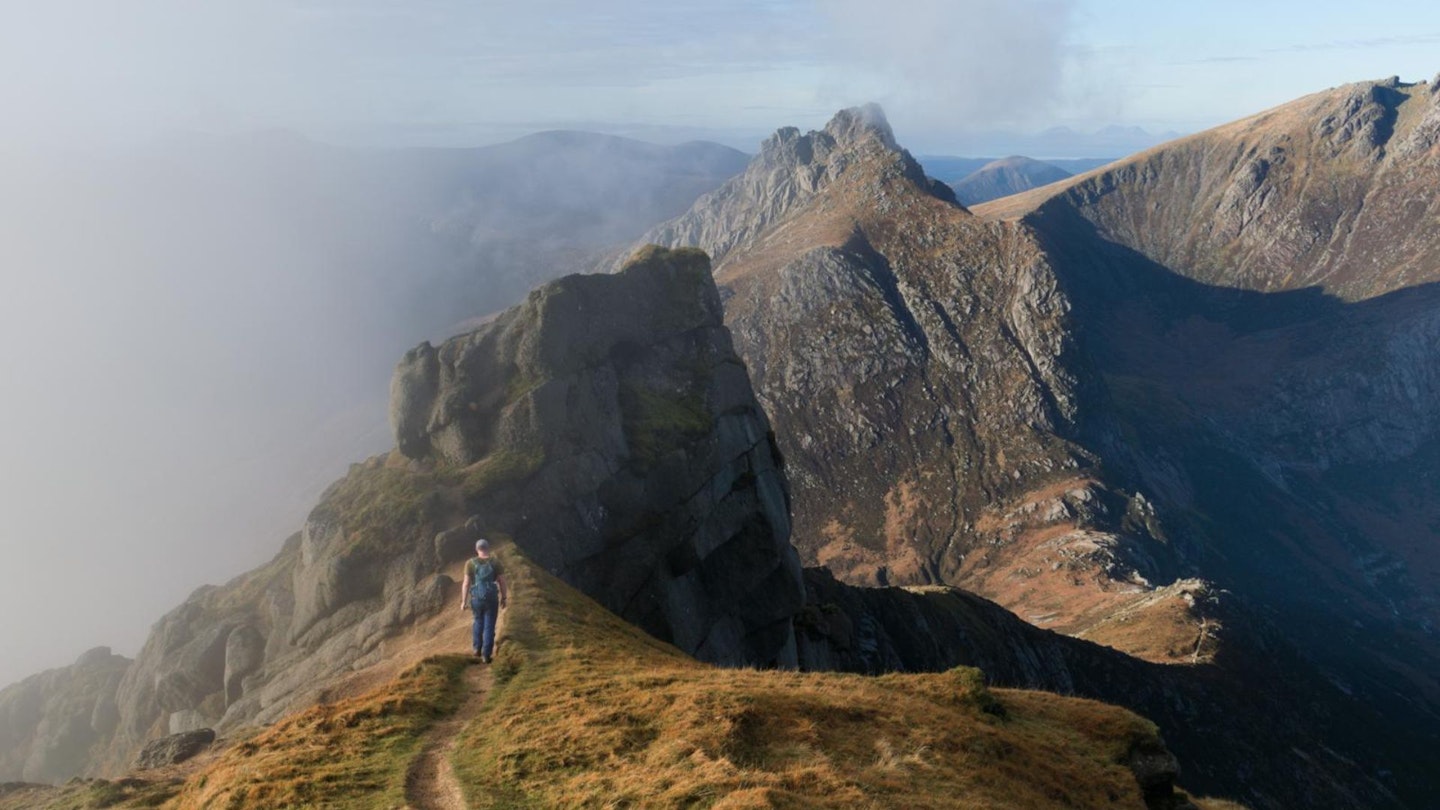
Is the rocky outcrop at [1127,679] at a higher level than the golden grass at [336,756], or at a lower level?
lower

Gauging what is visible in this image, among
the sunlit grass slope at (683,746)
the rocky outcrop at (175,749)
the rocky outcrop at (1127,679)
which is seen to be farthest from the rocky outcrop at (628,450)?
the sunlit grass slope at (683,746)

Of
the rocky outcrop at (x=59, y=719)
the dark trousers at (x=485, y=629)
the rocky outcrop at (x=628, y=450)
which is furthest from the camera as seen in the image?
the rocky outcrop at (x=59, y=719)

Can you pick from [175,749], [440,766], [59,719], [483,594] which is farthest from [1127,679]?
[59,719]

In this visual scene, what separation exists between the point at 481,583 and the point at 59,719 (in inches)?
2847

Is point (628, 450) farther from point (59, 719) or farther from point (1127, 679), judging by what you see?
point (1127, 679)

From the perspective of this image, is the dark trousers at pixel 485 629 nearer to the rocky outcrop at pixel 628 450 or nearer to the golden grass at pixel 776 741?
the golden grass at pixel 776 741

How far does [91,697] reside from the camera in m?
81.6

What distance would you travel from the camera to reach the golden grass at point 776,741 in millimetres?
21359

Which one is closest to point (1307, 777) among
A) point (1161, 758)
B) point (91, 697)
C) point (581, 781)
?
point (1161, 758)

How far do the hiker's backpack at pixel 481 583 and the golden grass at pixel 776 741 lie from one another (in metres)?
2.82

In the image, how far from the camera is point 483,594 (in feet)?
116

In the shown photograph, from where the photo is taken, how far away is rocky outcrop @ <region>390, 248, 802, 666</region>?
212 ft

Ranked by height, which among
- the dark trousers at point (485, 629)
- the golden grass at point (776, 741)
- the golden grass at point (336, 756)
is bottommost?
the golden grass at point (776, 741)

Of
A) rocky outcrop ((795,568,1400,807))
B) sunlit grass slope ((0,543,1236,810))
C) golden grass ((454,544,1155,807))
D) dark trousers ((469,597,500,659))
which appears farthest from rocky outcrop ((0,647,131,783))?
rocky outcrop ((795,568,1400,807))
